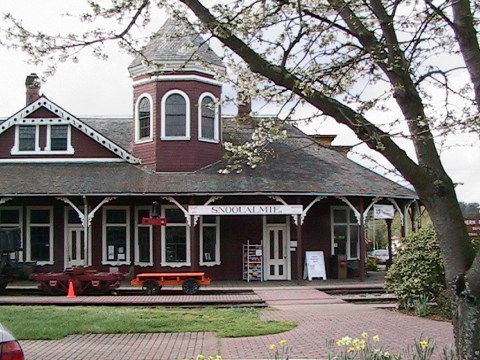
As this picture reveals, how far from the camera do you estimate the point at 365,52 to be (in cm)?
647

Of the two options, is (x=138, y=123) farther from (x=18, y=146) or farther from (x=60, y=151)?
(x=18, y=146)

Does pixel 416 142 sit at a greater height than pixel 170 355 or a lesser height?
greater

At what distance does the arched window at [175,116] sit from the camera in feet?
89.5

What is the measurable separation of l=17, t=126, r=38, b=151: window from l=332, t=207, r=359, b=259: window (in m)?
11.9

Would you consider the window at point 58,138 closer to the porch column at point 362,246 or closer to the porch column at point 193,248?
the porch column at point 193,248

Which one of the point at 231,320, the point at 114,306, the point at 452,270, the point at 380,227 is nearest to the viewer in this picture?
the point at 452,270

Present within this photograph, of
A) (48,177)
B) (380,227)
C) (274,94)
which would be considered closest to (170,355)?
(274,94)

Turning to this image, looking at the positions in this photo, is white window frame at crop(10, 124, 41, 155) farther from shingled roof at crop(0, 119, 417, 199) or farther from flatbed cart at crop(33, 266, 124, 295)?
flatbed cart at crop(33, 266, 124, 295)

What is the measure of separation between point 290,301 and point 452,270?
13.2 meters

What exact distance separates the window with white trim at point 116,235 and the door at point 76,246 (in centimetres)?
88

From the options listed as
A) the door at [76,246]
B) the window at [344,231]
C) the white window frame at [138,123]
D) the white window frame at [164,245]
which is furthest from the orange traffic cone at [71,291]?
the window at [344,231]

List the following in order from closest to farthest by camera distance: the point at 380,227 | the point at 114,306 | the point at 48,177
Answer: the point at 114,306 → the point at 48,177 → the point at 380,227

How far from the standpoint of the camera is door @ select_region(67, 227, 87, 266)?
89.0 feet

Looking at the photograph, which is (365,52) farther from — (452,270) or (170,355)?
(170,355)
